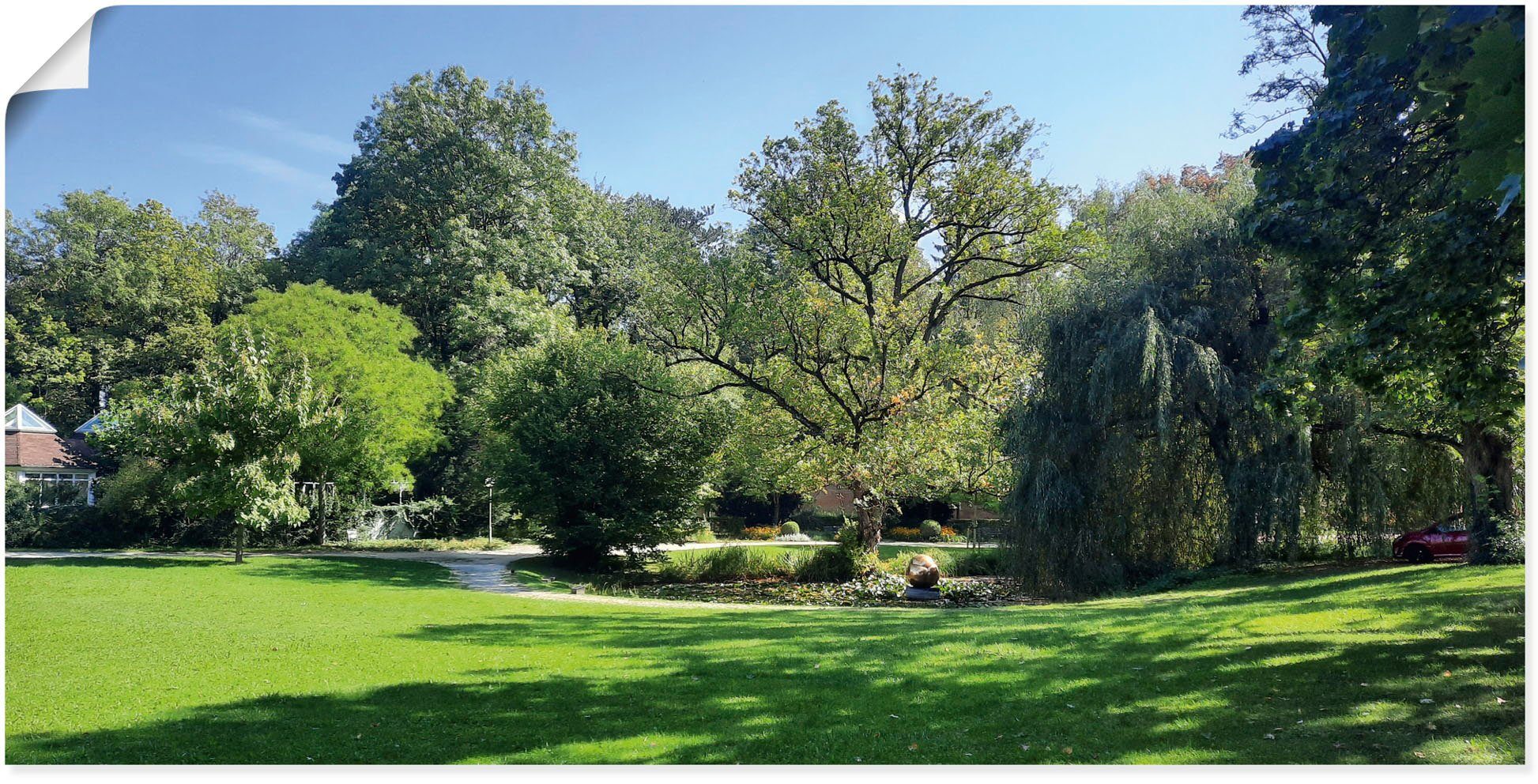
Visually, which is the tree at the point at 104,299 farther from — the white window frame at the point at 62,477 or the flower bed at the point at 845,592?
the flower bed at the point at 845,592

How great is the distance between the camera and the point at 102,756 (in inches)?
191

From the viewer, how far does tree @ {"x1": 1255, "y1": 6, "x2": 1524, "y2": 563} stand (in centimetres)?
545

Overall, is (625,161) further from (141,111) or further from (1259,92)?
(141,111)

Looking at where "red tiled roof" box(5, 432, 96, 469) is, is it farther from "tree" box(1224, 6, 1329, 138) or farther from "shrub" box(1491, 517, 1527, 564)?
"shrub" box(1491, 517, 1527, 564)

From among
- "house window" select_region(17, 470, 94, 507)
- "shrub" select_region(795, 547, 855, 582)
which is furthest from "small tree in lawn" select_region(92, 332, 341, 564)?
"shrub" select_region(795, 547, 855, 582)

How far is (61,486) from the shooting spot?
75.6 ft

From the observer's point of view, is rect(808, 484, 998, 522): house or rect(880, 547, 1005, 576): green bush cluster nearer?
rect(880, 547, 1005, 576): green bush cluster

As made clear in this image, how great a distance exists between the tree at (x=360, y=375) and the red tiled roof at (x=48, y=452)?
5545 millimetres

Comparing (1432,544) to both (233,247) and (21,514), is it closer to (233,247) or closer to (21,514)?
(21,514)

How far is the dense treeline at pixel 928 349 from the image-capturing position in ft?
20.7

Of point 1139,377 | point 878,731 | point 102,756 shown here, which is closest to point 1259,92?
point 1139,377

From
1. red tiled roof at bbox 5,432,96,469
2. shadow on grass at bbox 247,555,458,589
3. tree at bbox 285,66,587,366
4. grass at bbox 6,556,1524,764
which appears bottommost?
shadow on grass at bbox 247,555,458,589

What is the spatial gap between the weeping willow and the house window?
76.4 ft

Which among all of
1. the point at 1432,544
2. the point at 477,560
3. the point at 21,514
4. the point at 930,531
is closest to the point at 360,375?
the point at 477,560
